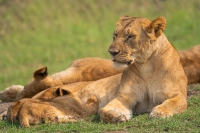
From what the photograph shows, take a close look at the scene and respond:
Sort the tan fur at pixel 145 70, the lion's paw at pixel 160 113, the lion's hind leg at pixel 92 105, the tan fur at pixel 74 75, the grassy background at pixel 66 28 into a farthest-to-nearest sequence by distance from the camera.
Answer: the grassy background at pixel 66 28 < the tan fur at pixel 74 75 < the lion's hind leg at pixel 92 105 < the tan fur at pixel 145 70 < the lion's paw at pixel 160 113

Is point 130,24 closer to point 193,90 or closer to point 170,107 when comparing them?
point 170,107

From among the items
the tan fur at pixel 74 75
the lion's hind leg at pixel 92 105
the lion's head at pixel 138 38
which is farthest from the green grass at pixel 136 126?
the tan fur at pixel 74 75

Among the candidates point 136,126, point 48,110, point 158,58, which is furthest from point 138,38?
point 48,110

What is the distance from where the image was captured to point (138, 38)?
6195 millimetres

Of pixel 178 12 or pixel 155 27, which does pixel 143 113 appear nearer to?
pixel 155 27

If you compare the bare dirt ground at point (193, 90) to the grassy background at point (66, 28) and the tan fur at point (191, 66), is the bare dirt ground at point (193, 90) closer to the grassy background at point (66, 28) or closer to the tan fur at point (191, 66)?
the tan fur at point (191, 66)

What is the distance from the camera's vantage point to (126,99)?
6.32 metres

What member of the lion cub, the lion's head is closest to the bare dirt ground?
the lion's head

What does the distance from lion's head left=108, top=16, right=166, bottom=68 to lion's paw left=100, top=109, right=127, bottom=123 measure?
19.3 inches

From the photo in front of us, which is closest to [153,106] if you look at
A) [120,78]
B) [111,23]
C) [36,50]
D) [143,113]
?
[143,113]

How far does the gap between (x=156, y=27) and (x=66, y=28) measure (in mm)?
8186

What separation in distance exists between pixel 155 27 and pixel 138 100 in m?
0.80

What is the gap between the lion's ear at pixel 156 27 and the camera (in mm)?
6150

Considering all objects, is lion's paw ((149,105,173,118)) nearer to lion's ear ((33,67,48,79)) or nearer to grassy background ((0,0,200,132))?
lion's ear ((33,67,48,79))
